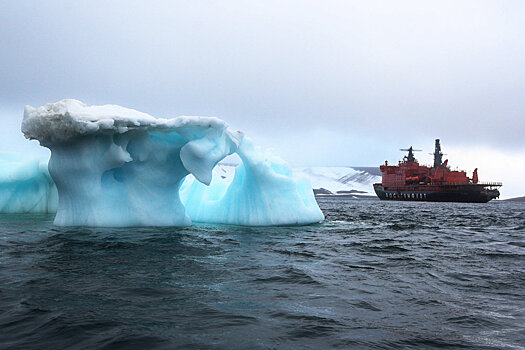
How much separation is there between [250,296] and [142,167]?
8.61 meters

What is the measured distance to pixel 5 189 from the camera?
59.9 feet

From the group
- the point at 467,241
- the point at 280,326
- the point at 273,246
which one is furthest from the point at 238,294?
the point at 467,241

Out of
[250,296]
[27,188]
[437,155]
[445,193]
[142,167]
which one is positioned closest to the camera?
[250,296]

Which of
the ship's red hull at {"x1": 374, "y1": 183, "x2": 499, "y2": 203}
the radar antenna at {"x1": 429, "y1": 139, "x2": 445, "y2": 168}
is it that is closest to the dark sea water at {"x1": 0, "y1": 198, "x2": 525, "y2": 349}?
the ship's red hull at {"x1": 374, "y1": 183, "x2": 499, "y2": 203}

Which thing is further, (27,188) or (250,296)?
(27,188)

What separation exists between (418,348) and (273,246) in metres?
6.13

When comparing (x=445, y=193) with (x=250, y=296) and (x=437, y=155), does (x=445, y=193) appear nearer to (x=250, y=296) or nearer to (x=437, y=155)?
(x=437, y=155)

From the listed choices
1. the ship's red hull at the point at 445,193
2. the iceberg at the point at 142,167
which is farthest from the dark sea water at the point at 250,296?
the ship's red hull at the point at 445,193

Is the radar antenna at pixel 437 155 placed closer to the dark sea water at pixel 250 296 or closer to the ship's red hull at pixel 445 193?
the ship's red hull at pixel 445 193

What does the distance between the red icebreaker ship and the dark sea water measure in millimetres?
62500

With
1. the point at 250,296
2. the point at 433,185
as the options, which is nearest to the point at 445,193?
the point at 433,185

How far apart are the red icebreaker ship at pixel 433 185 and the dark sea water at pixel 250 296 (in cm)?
6250

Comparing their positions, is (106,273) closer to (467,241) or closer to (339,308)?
(339,308)

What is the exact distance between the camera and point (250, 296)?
5.49 meters
